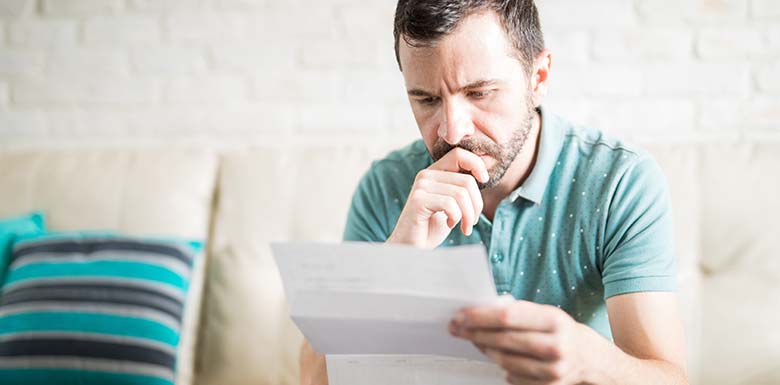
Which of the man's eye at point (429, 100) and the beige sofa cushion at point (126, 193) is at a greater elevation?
the beige sofa cushion at point (126, 193)

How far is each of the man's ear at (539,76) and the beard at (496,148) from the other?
5 cm

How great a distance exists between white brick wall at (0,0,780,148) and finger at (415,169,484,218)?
95 centimetres

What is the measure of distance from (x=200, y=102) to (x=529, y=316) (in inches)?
64.0

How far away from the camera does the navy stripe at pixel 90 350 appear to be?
1.77m

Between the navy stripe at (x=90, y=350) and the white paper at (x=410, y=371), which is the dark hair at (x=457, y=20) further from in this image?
the navy stripe at (x=90, y=350)

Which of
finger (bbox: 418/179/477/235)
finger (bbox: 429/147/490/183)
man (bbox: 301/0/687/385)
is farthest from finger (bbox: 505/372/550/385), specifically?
finger (bbox: 429/147/490/183)

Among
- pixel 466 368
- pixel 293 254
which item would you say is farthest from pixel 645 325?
pixel 293 254

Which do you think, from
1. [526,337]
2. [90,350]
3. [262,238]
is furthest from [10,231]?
[526,337]

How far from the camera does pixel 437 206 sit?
3.82ft

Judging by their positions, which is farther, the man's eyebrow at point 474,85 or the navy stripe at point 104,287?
the navy stripe at point 104,287

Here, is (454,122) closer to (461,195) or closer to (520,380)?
(461,195)

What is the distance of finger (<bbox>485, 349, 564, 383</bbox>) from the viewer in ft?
2.83

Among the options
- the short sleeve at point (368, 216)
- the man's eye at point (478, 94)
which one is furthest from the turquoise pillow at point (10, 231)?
the man's eye at point (478, 94)

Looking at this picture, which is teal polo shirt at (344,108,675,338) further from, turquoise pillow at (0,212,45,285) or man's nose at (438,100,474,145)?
turquoise pillow at (0,212,45,285)
